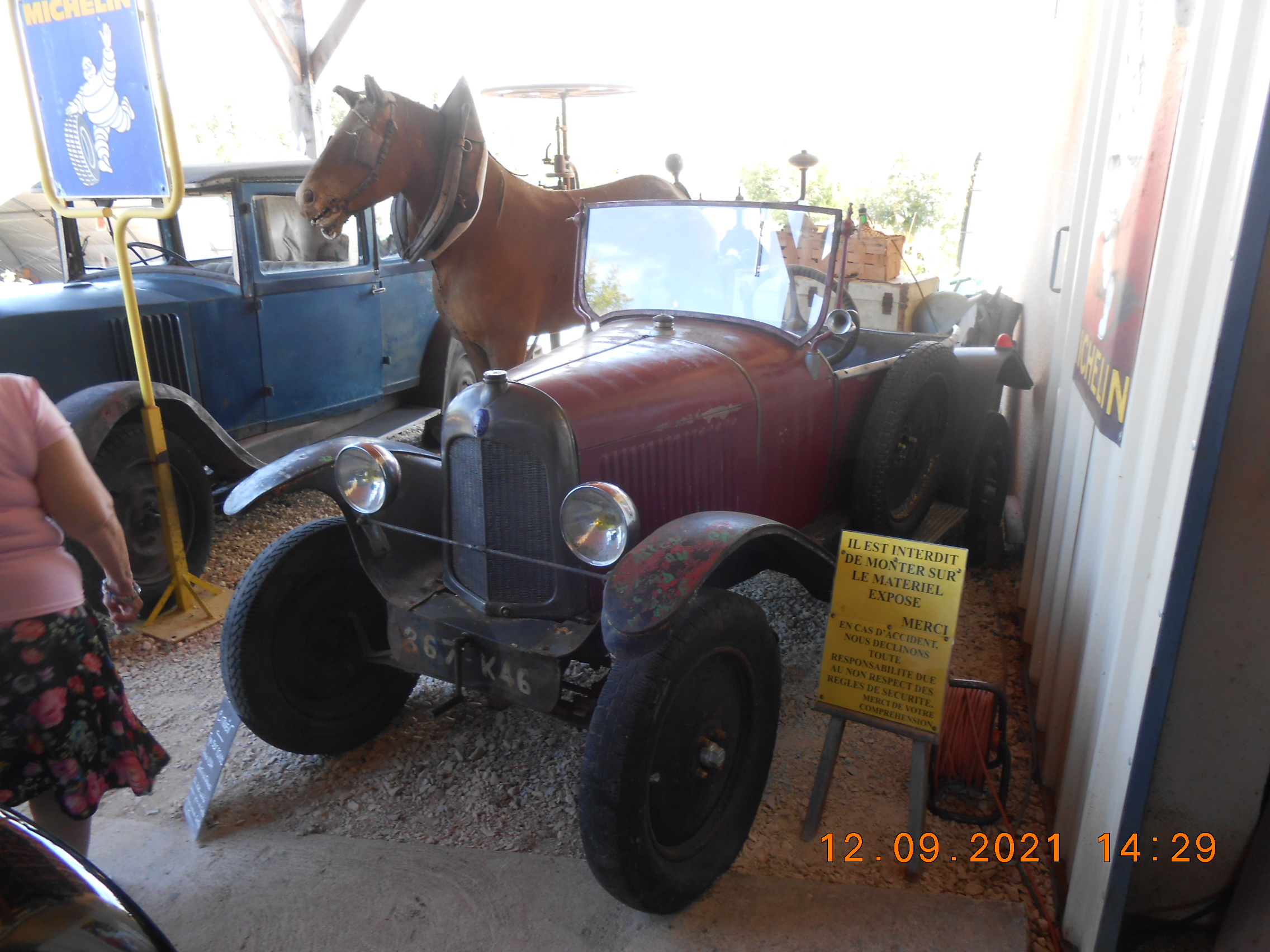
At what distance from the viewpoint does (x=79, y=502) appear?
1970 mm

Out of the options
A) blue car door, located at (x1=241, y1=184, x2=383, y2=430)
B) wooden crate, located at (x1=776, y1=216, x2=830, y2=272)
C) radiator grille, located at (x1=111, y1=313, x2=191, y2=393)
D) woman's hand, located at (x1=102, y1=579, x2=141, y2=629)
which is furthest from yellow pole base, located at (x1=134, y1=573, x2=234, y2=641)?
wooden crate, located at (x1=776, y1=216, x2=830, y2=272)

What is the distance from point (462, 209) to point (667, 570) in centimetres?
314

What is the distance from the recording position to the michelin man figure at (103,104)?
9.61 ft

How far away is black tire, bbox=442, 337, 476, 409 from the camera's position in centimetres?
570

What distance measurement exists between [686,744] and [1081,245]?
2.50 m

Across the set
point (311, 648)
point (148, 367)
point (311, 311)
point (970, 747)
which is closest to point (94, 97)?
point (148, 367)

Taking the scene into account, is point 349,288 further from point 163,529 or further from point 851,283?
point 851,283

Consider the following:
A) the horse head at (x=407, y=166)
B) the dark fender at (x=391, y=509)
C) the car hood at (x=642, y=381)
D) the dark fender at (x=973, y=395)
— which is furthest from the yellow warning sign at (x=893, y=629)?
the horse head at (x=407, y=166)

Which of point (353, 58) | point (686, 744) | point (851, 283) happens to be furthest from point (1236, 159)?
point (353, 58)

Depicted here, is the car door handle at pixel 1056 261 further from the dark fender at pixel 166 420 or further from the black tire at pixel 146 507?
the black tire at pixel 146 507

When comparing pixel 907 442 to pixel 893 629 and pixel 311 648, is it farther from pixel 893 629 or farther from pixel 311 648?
pixel 311 648

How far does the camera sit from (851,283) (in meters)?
6.55

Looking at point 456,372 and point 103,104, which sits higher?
point 103,104

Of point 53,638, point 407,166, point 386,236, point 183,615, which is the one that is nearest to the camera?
point 53,638
